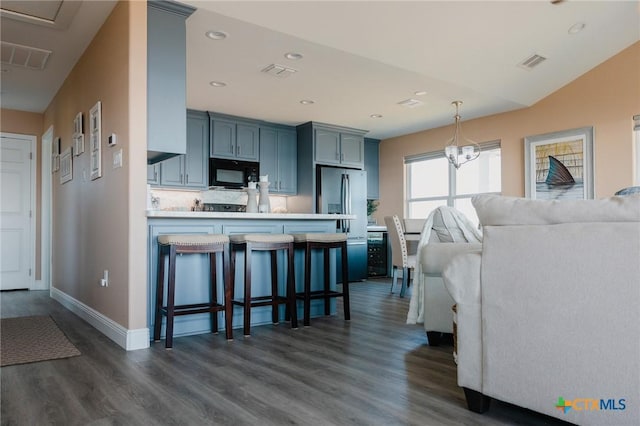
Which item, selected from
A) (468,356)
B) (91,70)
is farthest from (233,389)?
(91,70)

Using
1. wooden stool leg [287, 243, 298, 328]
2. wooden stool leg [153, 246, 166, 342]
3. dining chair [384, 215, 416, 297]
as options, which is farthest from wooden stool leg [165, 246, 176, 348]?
dining chair [384, 215, 416, 297]

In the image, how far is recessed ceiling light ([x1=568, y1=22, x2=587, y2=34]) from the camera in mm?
4285

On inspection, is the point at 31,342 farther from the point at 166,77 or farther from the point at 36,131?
the point at 36,131

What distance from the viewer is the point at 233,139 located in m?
6.52

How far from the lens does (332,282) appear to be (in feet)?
13.6

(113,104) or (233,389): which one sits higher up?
(113,104)

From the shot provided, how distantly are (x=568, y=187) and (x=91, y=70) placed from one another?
5.42m

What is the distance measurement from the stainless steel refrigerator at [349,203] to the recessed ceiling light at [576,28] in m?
3.64

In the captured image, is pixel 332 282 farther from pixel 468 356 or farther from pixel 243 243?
pixel 468 356

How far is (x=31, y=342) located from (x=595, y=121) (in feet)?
19.6

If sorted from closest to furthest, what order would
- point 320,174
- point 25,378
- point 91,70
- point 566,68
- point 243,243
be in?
point 25,378 < point 243,243 < point 91,70 < point 566,68 < point 320,174

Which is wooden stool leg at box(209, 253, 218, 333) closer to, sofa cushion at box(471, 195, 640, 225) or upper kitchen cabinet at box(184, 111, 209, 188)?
sofa cushion at box(471, 195, 640, 225)

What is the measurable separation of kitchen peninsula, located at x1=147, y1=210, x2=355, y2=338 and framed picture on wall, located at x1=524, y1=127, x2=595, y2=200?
3274 mm

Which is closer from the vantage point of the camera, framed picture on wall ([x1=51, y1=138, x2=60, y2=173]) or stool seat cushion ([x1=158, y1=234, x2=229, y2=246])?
stool seat cushion ([x1=158, y1=234, x2=229, y2=246])
